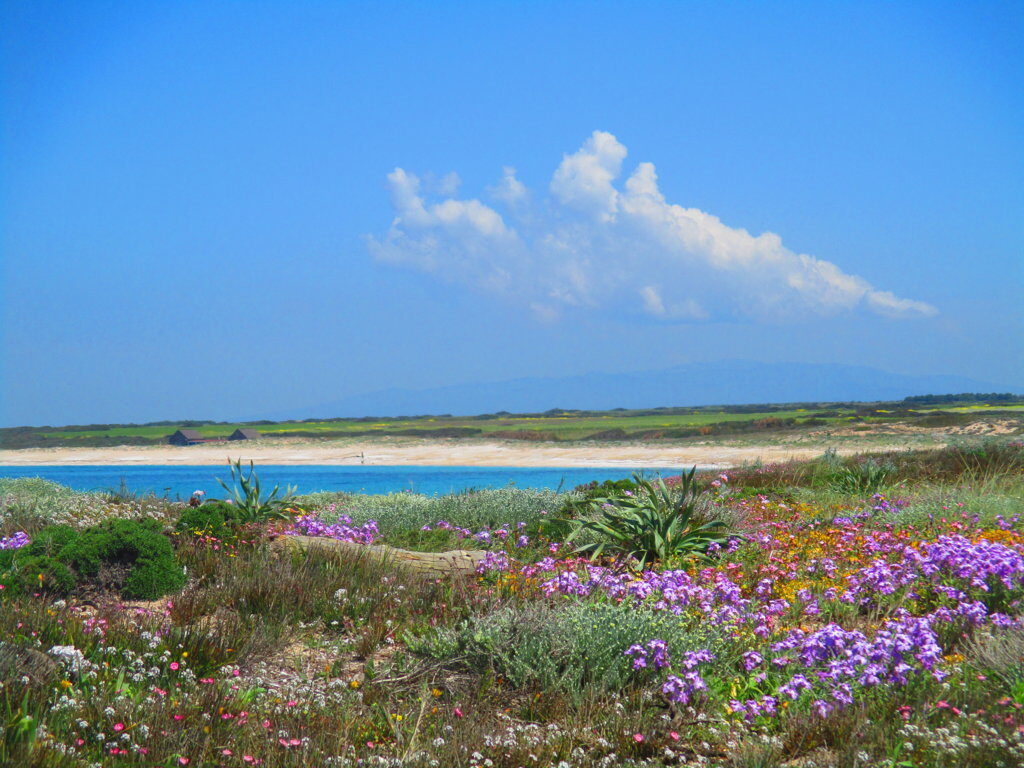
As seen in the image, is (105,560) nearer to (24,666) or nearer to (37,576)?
(37,576)

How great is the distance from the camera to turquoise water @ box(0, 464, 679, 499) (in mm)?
28875

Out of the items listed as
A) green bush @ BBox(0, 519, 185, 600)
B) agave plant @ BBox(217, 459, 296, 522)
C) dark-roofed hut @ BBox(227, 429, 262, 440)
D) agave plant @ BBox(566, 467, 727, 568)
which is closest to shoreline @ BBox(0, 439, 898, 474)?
dark-roofed hut @ BBox(227, 429, 262, 440)

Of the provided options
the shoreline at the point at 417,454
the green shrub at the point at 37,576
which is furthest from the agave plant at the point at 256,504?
the shoreline at the point at 417,454

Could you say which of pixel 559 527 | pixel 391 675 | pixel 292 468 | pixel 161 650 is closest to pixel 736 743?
pixel 391 675

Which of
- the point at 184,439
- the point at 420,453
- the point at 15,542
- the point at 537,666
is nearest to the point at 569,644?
the point at 537,666

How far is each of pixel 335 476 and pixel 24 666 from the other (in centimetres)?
3154

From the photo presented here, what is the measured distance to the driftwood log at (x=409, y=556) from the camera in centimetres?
743

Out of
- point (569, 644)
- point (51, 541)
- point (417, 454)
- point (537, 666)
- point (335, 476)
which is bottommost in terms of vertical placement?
point (335, 476)

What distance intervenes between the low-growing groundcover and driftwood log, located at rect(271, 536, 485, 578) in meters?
0.18

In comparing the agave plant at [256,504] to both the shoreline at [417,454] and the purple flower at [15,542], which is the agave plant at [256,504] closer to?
the purple flower at [15,542]

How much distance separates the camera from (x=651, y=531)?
837 centimetres

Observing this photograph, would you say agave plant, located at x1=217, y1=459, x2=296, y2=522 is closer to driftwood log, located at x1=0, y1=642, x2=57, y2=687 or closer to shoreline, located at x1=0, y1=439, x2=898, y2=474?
driftwood log, located at x1=0, y1=642, x2=57, y2=687

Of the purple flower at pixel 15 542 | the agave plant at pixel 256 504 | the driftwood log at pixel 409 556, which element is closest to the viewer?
the driftwood log at pixel 409 556

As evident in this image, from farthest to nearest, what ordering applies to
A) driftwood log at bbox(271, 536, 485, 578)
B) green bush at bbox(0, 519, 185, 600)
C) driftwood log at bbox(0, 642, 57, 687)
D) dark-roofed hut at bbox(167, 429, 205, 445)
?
dark-roofed hut at bbox(167, 429, 205, 445) → driftwood log at bbox(271, 536, 485, 578) → green bush at bbox(0, 519, 185, 600) → driftwood log at bbox(0, 642, 57, 687)
